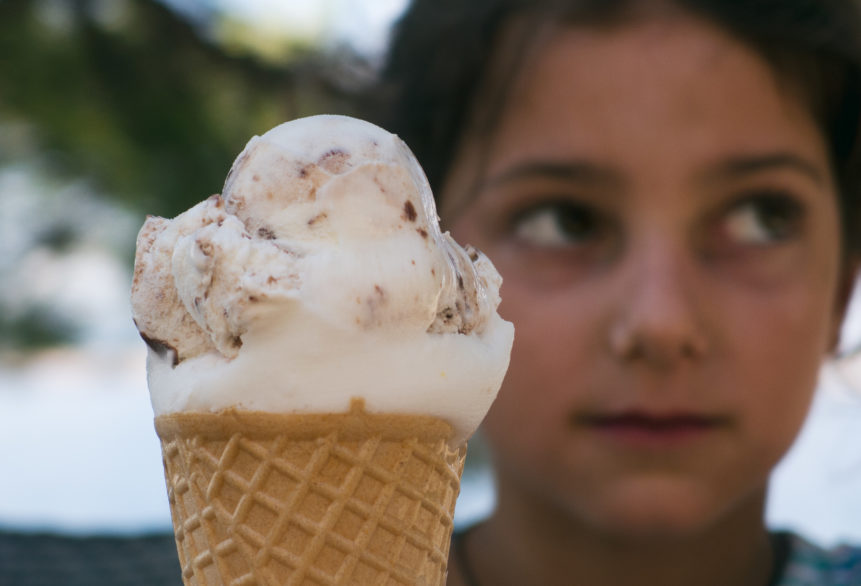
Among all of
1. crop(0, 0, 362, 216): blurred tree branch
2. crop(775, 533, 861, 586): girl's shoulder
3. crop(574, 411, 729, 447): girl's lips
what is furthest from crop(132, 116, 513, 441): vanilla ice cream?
crop(0, 0, 362, 216): blurred tree branch

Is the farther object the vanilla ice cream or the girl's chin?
the girl's chin

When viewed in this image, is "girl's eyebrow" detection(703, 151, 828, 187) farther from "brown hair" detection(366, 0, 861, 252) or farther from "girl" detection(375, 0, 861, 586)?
"brown hair" detection(366, 0, 861, 252)

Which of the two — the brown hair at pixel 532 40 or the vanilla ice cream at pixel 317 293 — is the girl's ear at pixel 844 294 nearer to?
the brown hair at pixel 532 40

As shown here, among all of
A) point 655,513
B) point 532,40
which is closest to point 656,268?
point 655,513

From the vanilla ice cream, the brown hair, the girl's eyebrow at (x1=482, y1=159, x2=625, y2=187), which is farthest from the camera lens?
the brown hair

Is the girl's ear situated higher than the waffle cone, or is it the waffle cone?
the girl's ear

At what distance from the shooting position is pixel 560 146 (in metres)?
1.34

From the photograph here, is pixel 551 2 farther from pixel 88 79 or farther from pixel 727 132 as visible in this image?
pixel 88 79

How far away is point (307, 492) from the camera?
0.64 meters

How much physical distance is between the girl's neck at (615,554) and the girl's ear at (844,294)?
1.26 feet

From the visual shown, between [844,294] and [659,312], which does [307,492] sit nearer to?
[659,312]

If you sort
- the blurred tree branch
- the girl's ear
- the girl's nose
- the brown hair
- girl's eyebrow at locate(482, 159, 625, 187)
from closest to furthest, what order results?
the girl's nose < girl's eyebrow at locate(482, 159, 625, 187) < the brown hair < the girl's ear < the blurred tree branch

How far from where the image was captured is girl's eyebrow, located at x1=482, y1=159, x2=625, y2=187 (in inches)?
51.3

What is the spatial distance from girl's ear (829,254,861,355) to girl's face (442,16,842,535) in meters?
0.27
